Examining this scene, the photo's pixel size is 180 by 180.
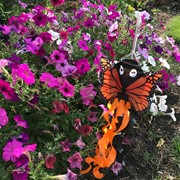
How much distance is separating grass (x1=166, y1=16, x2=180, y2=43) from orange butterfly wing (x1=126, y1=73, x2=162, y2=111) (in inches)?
104

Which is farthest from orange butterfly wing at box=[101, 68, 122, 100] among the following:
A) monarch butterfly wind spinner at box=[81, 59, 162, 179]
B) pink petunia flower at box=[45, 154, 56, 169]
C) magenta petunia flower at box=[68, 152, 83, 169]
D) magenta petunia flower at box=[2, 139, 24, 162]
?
magenta petunia flower at box=[2, 139, 24, 162]

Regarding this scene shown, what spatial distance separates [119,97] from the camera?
8.89ft

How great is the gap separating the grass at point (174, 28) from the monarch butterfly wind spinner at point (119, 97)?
8.55 feet

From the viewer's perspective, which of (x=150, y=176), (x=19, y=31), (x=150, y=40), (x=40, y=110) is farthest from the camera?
(x=150, y=40)

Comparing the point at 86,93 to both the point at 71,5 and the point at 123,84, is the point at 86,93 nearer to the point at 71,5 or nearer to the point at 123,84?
the point at 123,84

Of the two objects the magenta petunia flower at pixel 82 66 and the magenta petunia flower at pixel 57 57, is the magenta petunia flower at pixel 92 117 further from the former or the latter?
the magenta petunia flower at pixel 57 57

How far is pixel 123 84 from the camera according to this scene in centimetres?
264

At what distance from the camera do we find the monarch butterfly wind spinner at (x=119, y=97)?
2.59 m

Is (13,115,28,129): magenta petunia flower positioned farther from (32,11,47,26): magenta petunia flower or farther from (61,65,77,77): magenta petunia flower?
(32,11,47,26): magenta petunia flower

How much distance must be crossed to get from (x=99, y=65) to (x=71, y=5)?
106 inches

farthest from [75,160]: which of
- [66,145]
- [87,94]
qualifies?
[87,94]

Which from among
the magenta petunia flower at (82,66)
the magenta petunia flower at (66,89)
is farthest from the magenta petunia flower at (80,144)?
the magenta petunia flower at (82,66)

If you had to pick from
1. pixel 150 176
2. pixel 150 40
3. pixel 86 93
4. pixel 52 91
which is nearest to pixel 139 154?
pixel 150 176

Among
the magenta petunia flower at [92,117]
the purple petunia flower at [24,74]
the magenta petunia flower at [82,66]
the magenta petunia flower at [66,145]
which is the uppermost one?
the purple petunia flower at [24,74]
